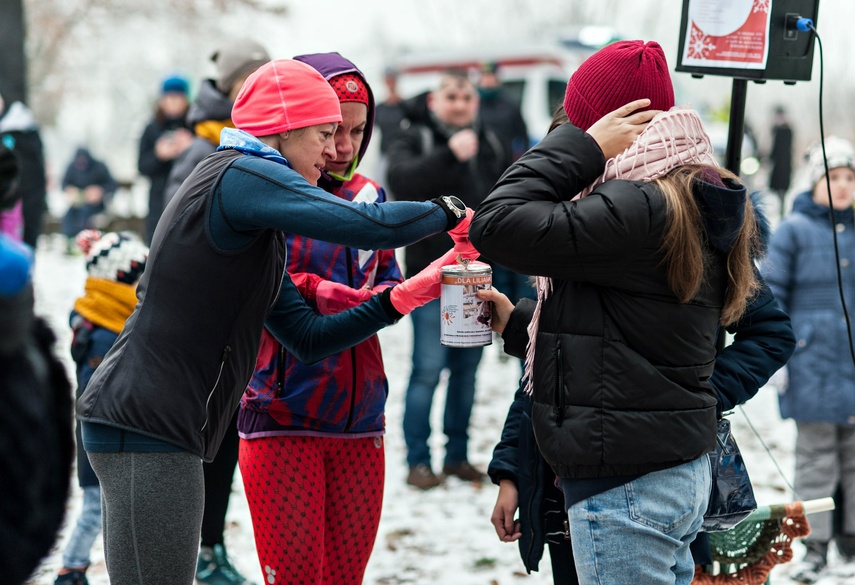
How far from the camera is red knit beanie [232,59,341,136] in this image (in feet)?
7.86

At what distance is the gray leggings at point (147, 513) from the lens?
2223mm

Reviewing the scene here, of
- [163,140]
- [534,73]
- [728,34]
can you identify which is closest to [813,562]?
[728,34]

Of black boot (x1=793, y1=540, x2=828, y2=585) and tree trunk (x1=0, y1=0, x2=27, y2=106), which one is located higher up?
tree trunk (x1=0, y1=0, x2=27, y2=106)

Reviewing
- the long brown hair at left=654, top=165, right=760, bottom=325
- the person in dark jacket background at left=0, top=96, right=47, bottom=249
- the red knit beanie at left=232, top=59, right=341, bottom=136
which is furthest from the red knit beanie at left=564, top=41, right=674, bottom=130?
the person in dark jacket background at left=0, top=96, right=47, bottom=249

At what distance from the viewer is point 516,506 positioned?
2523mm

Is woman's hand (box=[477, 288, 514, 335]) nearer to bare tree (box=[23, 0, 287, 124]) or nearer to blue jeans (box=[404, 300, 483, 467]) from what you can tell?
blue jeans (box=[404, 300, 483, 467])

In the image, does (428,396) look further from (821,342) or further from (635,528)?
(635,528)

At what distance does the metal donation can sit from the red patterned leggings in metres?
0.60

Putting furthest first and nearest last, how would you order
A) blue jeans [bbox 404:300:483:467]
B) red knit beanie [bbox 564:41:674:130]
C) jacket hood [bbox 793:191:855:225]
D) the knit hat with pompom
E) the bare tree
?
the bare tree, blue jeans [bbox 404:300:483:467], jacket hood [bbox 793:191:855:225], the knit hat with pompom, red knit beanie [bbox 564:41:674:130]

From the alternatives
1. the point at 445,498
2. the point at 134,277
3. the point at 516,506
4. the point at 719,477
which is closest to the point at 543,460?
the point at 516,506

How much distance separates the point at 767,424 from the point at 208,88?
4781mm

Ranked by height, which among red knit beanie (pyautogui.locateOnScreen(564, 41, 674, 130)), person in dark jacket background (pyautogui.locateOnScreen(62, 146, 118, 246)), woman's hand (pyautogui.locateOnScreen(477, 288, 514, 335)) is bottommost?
person in dark jacket background (pyautogui.locateOnScreen(62, 146, 118, 246))

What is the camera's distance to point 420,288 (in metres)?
2.55

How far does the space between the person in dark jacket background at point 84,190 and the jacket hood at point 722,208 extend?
15693 mm
